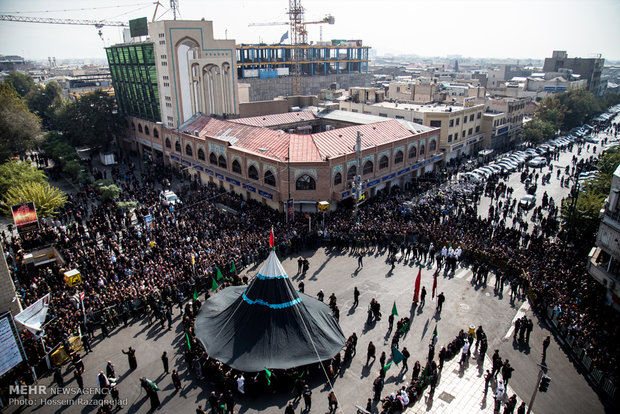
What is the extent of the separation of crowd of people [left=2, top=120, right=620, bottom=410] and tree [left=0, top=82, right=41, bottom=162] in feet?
46.2

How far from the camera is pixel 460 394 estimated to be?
16.3 metres

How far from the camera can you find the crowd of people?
64.7ft

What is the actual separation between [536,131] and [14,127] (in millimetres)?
68318

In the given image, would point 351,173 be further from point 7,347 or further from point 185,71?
point 7,347

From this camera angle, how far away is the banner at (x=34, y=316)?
54.6ft

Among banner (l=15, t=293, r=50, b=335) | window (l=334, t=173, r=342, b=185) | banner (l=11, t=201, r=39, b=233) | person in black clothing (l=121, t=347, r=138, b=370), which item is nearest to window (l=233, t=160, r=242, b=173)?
window (l=334, t=173, r=342, b=185)

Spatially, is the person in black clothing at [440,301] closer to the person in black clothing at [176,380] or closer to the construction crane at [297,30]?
the person in black clothing at [176,380]

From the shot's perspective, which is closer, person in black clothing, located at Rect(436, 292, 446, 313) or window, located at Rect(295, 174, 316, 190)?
person in black clothing, located at Rect(436, 292, 446, 313)

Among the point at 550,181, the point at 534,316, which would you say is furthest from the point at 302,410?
the point at 550,181

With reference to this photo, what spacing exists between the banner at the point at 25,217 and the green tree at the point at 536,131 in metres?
62.2

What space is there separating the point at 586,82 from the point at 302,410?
11993cm

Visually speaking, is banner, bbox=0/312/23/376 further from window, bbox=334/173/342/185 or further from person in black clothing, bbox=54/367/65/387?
window, bbox=334/173/342/185

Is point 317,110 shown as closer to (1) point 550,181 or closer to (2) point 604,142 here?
(1) point 550,181

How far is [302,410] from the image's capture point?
15.4 meters
